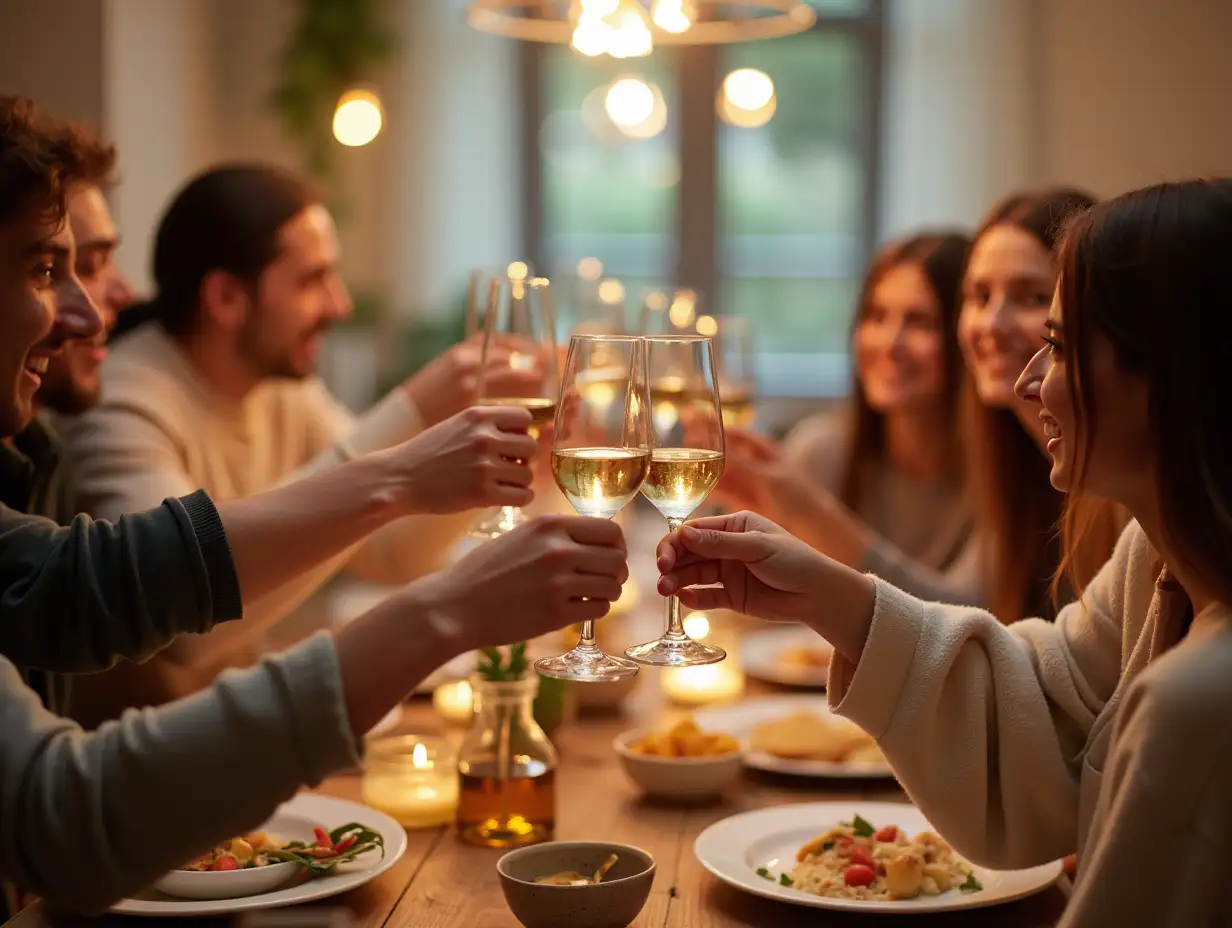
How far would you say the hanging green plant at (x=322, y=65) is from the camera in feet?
18.5

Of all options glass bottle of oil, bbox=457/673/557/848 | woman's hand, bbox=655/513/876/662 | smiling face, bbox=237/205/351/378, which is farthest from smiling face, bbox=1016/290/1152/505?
smiling face, bbox=237/205/351/378

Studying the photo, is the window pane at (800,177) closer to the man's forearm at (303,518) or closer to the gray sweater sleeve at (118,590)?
the man's forearm at (303,518)

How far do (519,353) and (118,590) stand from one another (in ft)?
1.59

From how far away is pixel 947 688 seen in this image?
133cm

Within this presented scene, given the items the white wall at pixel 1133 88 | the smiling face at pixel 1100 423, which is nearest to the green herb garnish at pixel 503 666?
the smiling face at pixel 1100 423

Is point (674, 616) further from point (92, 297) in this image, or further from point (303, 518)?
point (92, 297)

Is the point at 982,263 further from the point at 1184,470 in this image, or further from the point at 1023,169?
the point at 1023,169

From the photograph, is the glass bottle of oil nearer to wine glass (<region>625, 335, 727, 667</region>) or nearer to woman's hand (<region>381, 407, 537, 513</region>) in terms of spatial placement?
woman's hand (<region>381, 407, 537, 513</region>)

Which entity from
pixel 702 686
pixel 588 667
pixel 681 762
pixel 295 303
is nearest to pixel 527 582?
pixel 588 667

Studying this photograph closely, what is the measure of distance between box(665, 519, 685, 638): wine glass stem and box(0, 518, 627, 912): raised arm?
0.18m

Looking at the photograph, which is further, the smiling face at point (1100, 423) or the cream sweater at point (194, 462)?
the cream sweater at point (194, 462)

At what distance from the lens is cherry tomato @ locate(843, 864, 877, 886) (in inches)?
51.9

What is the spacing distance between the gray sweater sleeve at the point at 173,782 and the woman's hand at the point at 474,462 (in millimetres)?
435

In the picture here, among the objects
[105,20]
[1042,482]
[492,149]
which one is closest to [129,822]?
[1042,482]
